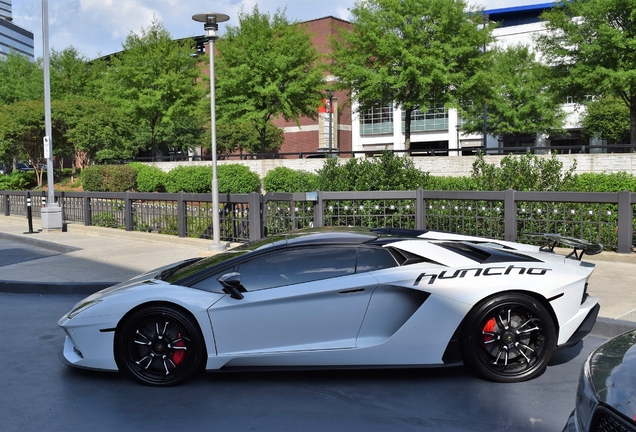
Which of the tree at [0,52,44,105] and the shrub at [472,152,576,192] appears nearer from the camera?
the shrub at [472,152,576,192]

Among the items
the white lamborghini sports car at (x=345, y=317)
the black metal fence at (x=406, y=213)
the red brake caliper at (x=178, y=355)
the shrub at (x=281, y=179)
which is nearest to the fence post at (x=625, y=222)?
the black metal fence at (x=406, y=213)

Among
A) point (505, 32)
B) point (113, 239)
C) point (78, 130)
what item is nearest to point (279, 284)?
point (113, 239)

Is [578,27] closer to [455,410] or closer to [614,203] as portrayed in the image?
[614,203]

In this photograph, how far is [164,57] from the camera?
40781 millimetres

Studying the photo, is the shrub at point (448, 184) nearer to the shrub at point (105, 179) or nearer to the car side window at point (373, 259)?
the car side window at point (373, 259)

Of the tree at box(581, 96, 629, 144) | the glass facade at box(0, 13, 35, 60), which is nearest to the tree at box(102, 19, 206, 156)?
the tree at box(581, 96, 629, 144)

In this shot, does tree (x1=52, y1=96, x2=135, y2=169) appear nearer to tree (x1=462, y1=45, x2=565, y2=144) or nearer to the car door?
tree (x1=462, y1=45, x2=565, y2=144)

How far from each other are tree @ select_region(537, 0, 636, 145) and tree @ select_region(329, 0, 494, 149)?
399 centimetres

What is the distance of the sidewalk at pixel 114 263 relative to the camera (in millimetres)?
8188

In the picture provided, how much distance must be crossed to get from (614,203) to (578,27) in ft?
80.2

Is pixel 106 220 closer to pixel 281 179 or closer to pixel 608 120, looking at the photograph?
pixel 281 179

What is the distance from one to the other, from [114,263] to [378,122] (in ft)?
188

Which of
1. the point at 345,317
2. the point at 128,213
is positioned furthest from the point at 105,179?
the point at 345,317

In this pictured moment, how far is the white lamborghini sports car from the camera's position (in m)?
4.96
